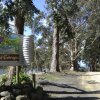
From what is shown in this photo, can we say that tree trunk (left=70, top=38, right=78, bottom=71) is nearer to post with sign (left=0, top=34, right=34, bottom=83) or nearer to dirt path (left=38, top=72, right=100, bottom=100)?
dirt path (left=38, top=72, right=100, bottom=100)

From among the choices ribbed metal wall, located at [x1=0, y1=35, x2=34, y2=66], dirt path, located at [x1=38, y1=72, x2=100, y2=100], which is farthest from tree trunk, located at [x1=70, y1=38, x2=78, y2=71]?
ribbed metal wall, located at [x1=0, y1=35, x2=34, y2=66]

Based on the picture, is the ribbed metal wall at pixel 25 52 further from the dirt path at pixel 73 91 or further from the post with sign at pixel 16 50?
the dirt path at pixel 73 91

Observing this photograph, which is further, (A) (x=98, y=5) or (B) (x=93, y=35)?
(B) (x=93, y=35)

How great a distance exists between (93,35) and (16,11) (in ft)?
93.5

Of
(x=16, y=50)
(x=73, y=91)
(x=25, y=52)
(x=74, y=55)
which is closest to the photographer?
(x=16, y=50)

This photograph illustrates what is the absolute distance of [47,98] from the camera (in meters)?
15.6

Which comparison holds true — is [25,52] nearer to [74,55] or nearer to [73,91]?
[73,91]

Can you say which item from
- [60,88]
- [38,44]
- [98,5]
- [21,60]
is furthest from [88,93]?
[38,44]

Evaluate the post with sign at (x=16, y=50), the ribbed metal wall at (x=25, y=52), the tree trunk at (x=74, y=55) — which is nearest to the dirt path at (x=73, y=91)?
the ribbed metal wall at (x=25, y=52)

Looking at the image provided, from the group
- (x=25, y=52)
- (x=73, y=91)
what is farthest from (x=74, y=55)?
(x=25, y=52)

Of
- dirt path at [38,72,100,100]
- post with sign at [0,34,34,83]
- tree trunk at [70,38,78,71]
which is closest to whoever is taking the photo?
post with sign at [0,34,34,83]

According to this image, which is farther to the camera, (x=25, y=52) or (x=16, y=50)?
(x=25, y=52)

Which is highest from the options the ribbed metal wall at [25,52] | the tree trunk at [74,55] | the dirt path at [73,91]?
the tree trunk at [74,55]

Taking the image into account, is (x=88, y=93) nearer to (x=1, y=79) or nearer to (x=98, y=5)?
(x=1, y=79)
